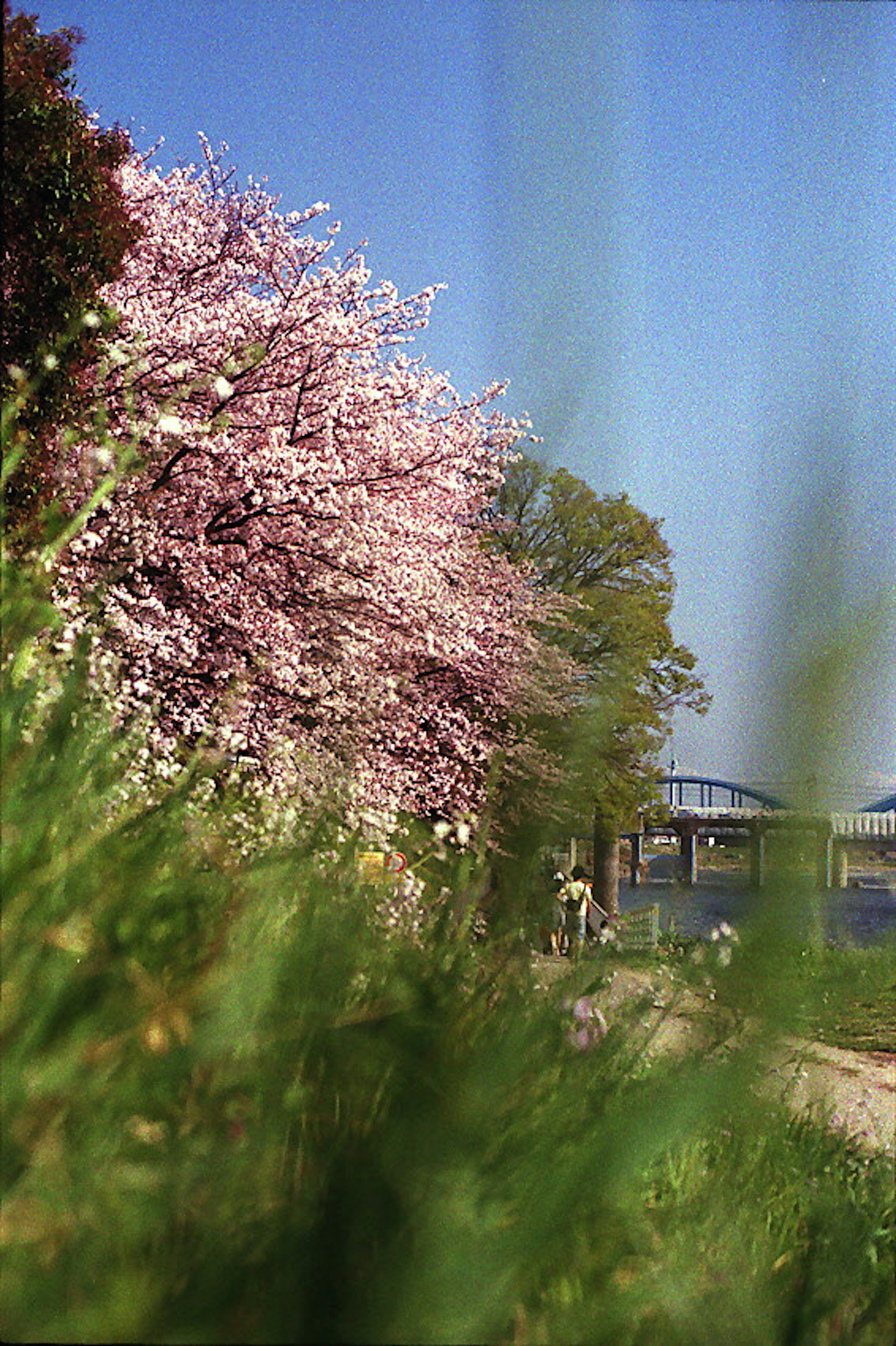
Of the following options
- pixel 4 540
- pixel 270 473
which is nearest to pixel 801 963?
pixel 4 540

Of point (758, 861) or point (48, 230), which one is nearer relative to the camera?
point (758, 861)

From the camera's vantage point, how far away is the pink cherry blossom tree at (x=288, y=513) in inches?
313

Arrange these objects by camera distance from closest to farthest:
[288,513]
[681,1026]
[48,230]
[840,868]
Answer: [840,868] < [681,1026] < [48,230] < [288,513]

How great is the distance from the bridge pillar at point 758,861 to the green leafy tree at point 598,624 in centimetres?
3

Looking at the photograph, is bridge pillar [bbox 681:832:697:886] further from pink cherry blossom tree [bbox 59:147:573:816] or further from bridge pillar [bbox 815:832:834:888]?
pink cherry blossom tree [bbox 59:147:573:816]

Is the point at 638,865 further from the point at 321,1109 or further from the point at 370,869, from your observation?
the point at 321,1109

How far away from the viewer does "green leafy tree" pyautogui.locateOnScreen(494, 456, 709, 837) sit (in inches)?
15.1

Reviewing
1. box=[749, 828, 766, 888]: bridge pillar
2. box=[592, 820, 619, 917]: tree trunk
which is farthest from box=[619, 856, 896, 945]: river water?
box=[592, 820, 619, 917]: tree trunk

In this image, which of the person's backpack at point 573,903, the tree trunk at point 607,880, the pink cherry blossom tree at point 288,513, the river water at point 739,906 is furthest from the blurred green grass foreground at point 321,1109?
the tree trunk at point 607,880

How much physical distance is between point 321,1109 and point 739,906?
1.17 feet

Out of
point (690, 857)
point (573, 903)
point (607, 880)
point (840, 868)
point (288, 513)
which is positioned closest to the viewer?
point (840, 868)

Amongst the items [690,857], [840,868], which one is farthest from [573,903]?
[840,868]

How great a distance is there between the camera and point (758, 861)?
294mm

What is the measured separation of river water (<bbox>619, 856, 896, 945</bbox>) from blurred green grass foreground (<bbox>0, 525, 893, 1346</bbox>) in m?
0.01
